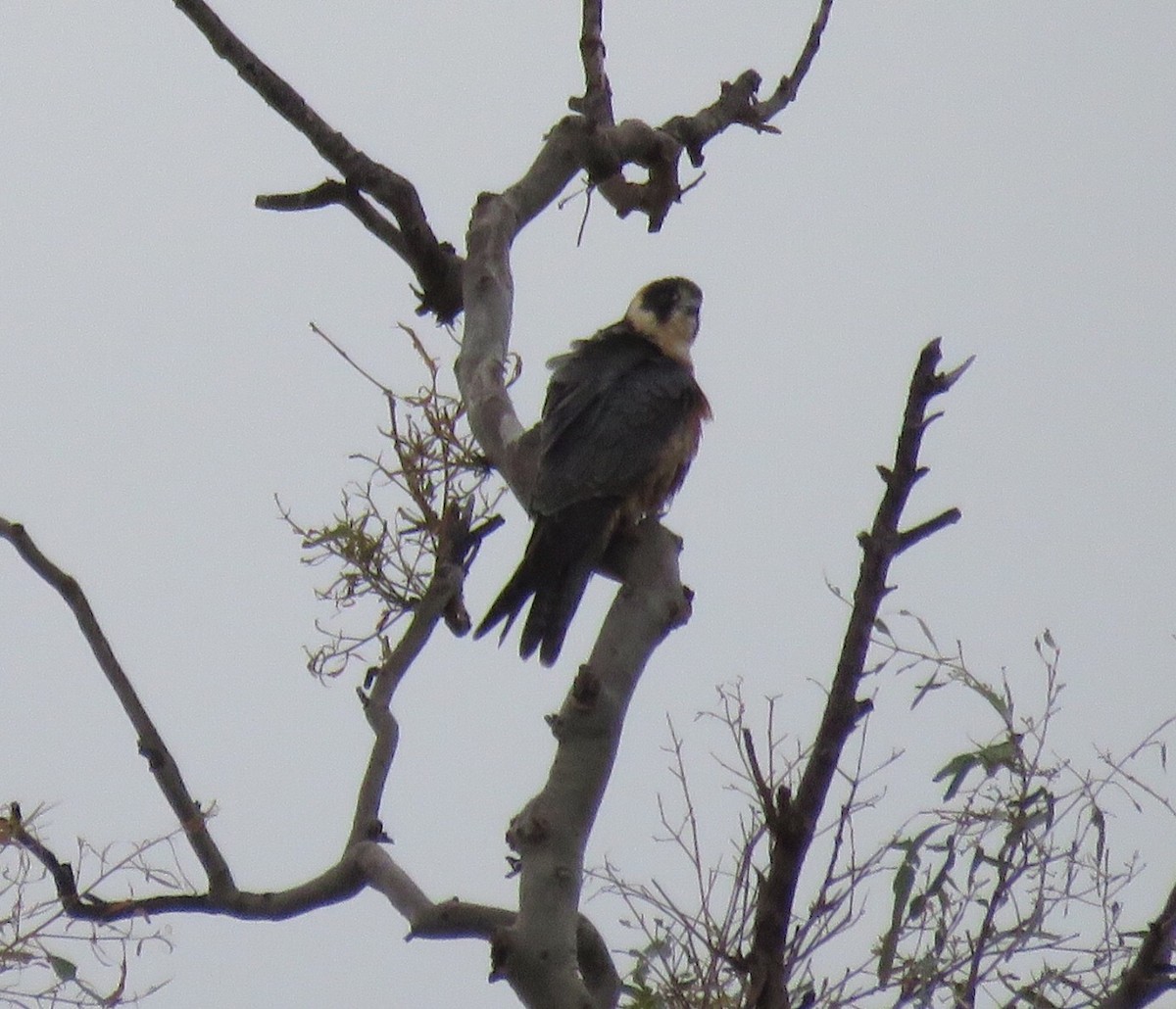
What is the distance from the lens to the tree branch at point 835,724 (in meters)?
1.22

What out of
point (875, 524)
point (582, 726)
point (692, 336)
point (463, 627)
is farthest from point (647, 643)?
point (692, 336)

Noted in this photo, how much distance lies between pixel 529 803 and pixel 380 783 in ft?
1.70

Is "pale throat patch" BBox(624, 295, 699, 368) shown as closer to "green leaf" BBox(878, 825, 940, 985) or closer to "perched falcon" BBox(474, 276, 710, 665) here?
"perched falcon" BBox(474, 276, 710, 665)

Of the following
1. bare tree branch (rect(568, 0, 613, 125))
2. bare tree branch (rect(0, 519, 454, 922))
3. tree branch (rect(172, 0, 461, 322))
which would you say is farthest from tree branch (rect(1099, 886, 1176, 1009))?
bare tree branch (rect(568, 0, 613, 125))

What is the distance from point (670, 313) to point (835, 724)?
2.26 meters

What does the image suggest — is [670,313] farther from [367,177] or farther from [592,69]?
[367,177]

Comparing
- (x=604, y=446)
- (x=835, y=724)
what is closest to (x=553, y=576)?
(x=604, y=446)

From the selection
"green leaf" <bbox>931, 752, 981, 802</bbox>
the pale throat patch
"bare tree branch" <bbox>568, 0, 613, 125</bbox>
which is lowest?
"green leaf" <bbox>931, 752, 981, 802</bbox>

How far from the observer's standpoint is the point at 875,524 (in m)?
1.28

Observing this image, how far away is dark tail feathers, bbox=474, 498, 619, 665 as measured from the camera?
2.53 meters

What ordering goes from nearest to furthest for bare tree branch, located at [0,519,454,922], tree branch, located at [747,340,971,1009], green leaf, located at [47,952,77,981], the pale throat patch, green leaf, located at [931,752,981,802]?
tree branch, located at [747,340,971,1009]
bare tree branch, located at [0,519,454,922]
green leaf, located at [47,952,77,981]
green leaf, located at [931,752,981,802]
the pale throat patch

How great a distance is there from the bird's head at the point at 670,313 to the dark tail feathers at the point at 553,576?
823 millimetres

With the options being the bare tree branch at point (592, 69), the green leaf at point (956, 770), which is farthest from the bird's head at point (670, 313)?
the green leaf at point (956, 770)

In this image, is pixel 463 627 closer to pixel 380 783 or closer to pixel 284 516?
pixel 284 516
